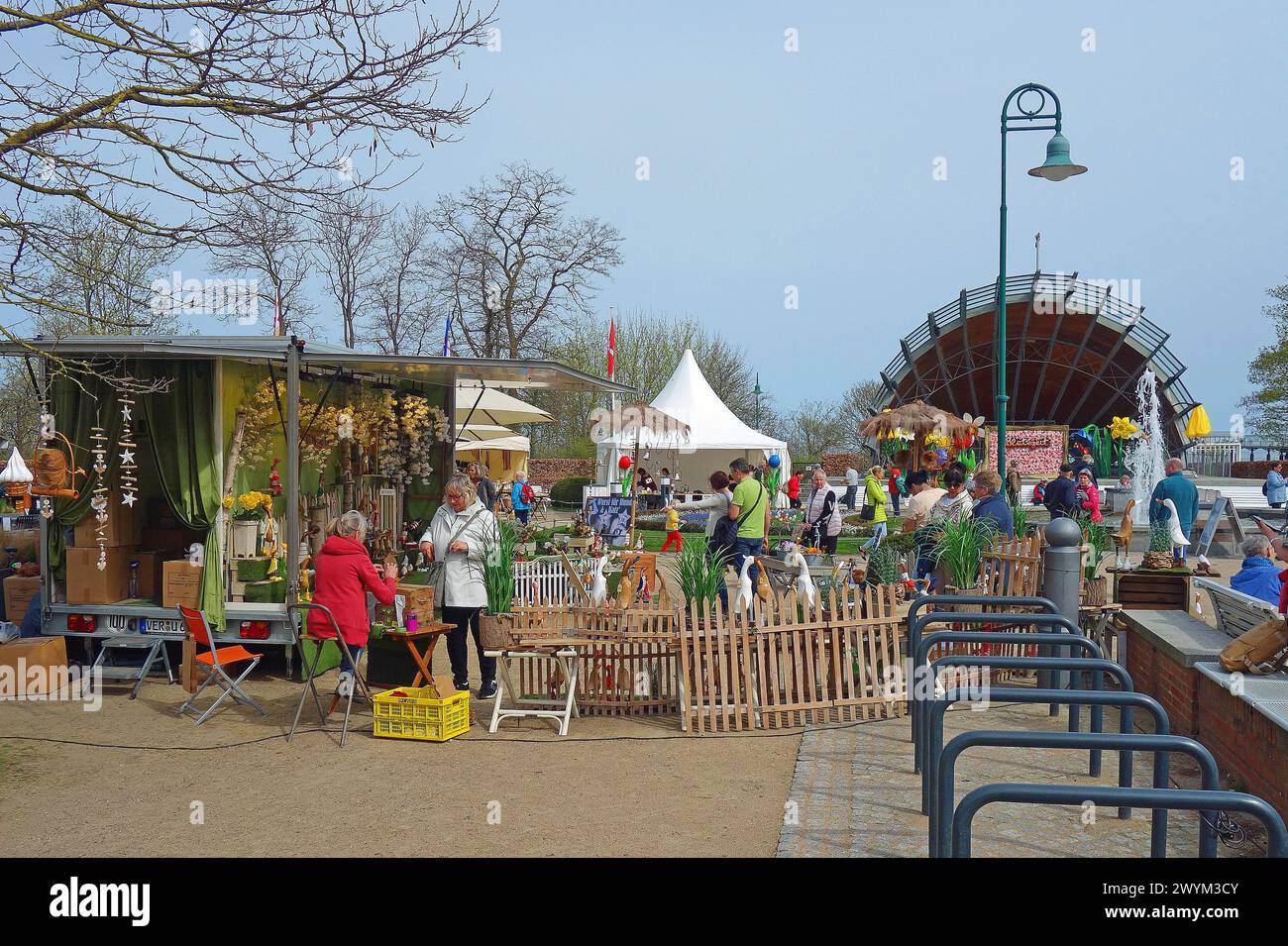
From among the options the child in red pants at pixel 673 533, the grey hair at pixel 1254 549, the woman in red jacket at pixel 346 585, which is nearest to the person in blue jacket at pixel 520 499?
the child in red pants at pixel 673 533

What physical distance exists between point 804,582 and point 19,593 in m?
7.25

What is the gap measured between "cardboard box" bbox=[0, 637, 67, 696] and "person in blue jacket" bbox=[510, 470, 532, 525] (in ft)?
47.5

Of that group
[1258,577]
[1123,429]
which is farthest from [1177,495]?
[1123,429]

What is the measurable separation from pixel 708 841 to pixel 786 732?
95.8 inches

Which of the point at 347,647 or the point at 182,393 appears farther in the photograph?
the point at 182,393

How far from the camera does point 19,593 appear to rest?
417 inches

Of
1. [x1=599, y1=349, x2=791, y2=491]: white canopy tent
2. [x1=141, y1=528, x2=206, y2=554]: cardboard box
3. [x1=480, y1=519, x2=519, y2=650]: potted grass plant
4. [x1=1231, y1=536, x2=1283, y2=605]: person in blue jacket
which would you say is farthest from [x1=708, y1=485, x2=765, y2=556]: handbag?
[x1=599, y1=349, x2=791, y2=491]: white canopy tent

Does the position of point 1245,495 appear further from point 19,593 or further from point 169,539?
point 19,593

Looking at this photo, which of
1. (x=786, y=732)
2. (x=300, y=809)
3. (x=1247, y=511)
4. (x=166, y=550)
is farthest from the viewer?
(x=1247, y=511)

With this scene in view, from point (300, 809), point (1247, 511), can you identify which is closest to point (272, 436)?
point (300, 809)

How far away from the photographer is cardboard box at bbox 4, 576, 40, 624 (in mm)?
10547
